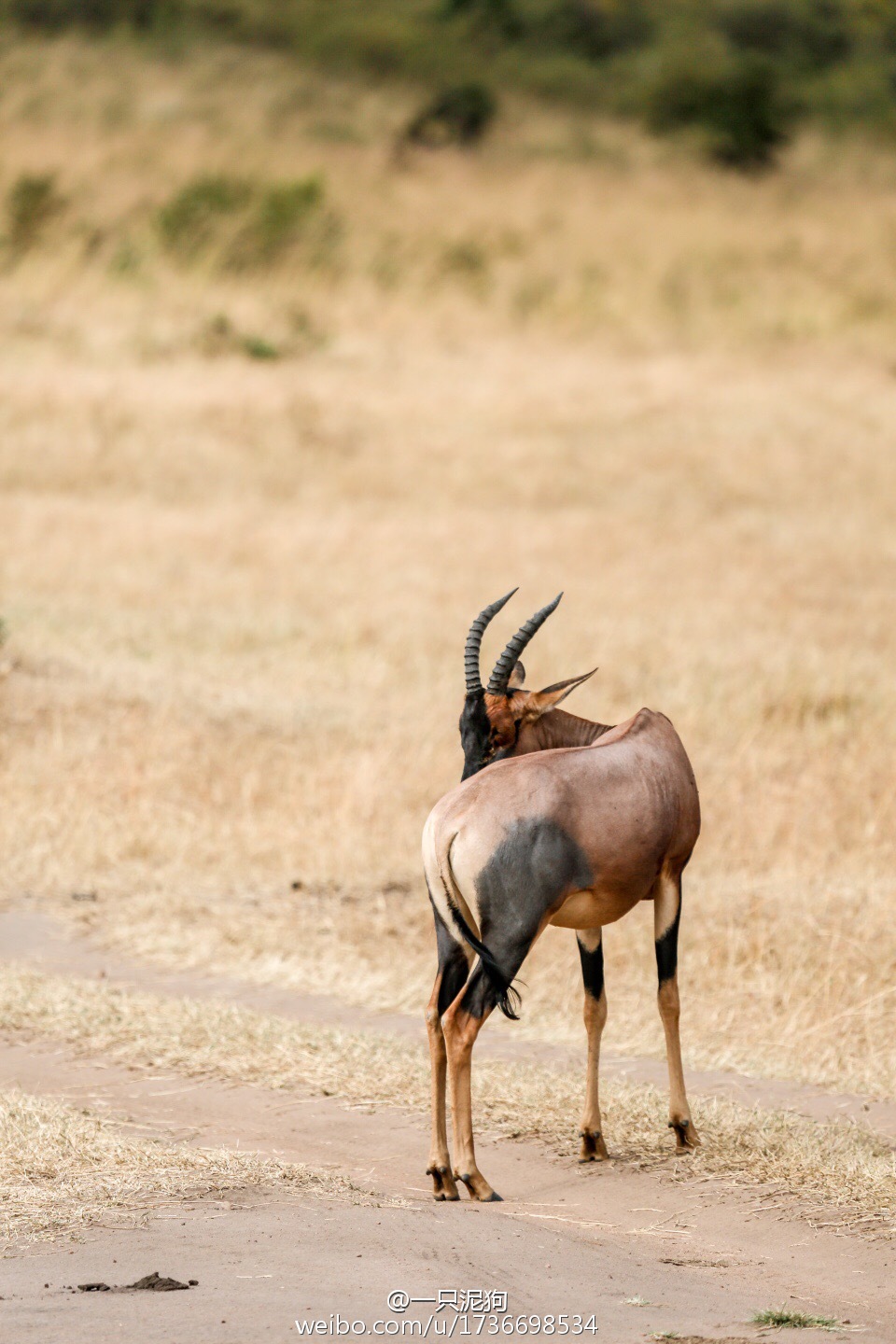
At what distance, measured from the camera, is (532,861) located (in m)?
5.39

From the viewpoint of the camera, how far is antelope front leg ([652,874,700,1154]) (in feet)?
19.3

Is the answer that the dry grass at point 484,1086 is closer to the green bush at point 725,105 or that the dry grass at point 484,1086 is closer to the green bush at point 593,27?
the green bush at point 725,105

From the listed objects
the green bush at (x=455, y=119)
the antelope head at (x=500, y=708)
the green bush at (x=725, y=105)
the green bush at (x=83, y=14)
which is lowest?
the antelope head at (x=500, y=708)

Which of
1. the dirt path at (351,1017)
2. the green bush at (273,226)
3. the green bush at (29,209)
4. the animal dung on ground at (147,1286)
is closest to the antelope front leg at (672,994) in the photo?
the dirt path at (351,1017)

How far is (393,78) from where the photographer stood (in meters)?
45.6

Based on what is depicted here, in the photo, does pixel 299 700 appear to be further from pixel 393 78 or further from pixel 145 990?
pixel 393 78

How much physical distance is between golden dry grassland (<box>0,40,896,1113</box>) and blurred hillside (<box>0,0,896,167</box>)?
8.99 feet

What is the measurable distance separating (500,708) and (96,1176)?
1962mm

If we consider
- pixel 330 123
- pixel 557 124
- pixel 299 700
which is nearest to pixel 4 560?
pixel 299 700

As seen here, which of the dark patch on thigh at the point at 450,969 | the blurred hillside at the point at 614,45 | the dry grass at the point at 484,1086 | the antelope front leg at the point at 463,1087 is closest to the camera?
the antelope front leg at the point at 463,1087

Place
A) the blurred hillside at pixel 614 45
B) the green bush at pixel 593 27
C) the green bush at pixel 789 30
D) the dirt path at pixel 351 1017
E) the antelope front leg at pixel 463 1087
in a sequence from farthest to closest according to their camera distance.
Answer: the green bush at pixel 789 30, the green bush at pixel 593 27, the blurred hillside at pixel 614 45, the dirt path at pixel 351 1017, the antelope front leg at pixel 463 1087

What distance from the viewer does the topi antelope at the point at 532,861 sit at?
5359 mm

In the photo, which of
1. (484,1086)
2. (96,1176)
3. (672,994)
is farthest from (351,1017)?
(96,1176)

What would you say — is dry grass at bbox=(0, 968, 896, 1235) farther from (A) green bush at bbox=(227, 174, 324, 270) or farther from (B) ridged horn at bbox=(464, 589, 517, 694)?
(A) green bush at bbox=(227, 174, 324, 270)
